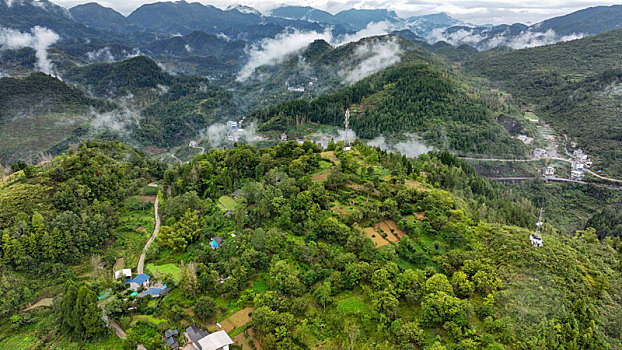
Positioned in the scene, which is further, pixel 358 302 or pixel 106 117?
pixel 106 117

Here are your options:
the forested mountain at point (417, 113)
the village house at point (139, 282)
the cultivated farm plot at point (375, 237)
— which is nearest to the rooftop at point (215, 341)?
the village house at point (139, 282)

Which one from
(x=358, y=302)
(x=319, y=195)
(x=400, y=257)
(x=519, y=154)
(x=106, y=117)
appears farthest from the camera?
(x=106, y=117)

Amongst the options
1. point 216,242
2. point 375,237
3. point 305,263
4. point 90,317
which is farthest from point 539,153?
point 90,317

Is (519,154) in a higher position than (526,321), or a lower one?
lower

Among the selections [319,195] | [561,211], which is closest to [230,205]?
[319,195]

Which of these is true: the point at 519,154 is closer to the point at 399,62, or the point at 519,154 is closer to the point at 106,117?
the point at 399,62

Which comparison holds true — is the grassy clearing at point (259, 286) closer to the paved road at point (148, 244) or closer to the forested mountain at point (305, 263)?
the forested mountain at point (305, 263)

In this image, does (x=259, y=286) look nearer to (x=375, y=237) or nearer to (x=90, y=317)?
(x=375, y=237)
